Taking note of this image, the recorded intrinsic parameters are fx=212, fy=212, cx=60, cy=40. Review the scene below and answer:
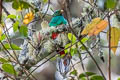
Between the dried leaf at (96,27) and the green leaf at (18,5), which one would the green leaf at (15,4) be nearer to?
the green leaf at (18,5)

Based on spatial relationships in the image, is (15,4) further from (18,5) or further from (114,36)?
(114,36)

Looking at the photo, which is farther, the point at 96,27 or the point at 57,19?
the point at 57,19

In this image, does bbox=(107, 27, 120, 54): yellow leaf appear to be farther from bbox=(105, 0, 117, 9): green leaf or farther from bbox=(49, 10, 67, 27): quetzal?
bbox=(49, 10, 67, 27): quetzal

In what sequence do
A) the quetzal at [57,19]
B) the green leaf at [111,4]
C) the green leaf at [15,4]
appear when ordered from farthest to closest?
the quetzal at [57,19]
the green leaf at [15,4]
the green leaf at [111,4]

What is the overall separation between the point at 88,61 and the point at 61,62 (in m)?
0.32

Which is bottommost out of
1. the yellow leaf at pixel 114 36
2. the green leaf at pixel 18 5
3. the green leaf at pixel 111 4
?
the yellow leaf at pixel 114 36

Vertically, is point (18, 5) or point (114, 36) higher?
point (18, 5)

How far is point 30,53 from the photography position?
1150mm

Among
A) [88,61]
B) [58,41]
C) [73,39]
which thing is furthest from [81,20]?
[88,61]

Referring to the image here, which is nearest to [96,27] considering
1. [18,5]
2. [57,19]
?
[18,5]

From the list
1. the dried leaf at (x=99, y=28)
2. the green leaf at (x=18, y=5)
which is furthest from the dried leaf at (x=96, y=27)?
the green leaf at (x=18, y=5)

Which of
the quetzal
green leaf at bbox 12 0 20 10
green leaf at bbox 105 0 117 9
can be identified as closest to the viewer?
green leaf at bbox 105 0 117 9

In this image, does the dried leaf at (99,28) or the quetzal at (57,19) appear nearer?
the dried leaf at (99,28)

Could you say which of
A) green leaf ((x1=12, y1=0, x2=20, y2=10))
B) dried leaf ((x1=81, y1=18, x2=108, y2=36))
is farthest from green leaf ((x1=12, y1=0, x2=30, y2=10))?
dried leaf ((x1=81, y1=18, x2=108, y2=36))
